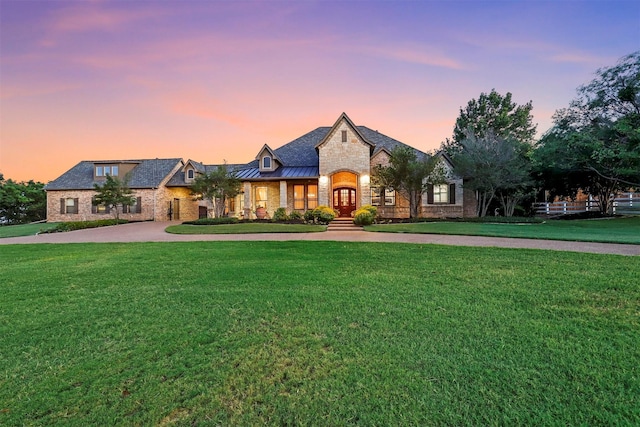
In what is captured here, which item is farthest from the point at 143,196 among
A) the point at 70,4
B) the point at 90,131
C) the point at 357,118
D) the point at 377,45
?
the point at 377,45

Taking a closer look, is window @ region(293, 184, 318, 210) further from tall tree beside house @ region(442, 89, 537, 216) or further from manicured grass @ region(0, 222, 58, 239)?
manicured grass @ region(0, 222, 58, 239)

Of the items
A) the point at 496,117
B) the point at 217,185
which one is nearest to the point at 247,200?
the point at 217,185

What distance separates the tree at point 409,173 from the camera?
17.3 metres

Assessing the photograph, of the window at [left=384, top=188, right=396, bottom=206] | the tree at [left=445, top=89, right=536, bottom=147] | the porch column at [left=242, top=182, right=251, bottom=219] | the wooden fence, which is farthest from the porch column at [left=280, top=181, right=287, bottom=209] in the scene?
the tree at [left=445, top=89, right=536, bottom=147]

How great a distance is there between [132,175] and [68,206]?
5900 mm

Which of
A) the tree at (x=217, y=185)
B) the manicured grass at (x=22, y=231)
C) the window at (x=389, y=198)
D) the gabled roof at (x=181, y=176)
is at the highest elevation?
the gabled roof at (x=181, y=176)

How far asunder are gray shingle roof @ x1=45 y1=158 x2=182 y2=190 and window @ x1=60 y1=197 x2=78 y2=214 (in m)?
1.05

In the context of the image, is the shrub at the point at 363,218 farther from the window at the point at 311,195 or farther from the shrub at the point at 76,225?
the shrub at the point at 76,225

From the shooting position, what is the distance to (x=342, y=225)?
16.8 meters

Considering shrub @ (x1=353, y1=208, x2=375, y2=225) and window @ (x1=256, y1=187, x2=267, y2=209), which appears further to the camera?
window @ (x1=256, y1=187, x2=267, y2=209)

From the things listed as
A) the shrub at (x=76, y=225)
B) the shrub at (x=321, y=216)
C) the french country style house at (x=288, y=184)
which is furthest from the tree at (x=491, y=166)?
the shrub at (x=76, y=225)

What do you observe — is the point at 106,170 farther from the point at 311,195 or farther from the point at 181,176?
the point at 311,195

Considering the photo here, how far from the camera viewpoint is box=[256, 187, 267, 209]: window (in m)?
21.6

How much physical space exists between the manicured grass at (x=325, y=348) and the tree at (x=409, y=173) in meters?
12.0
